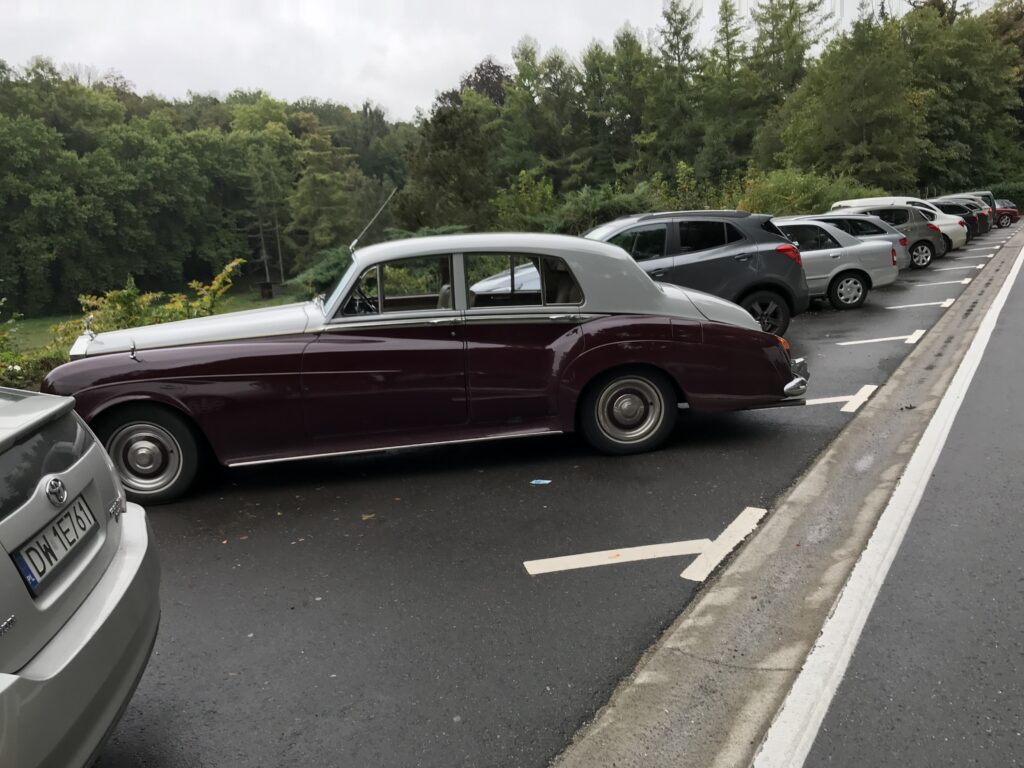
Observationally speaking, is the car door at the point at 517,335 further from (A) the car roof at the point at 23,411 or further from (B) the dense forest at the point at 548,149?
(B) the dense forest at the point at 548,149

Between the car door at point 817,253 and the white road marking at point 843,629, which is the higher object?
the car door at point 817,253

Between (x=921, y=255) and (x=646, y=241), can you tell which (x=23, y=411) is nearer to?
(x=646, y=241)

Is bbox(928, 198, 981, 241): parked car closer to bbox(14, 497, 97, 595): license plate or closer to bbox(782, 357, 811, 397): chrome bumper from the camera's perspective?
bbox(782, 357, 811, 397): chrome bumper

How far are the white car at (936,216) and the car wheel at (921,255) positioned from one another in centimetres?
114

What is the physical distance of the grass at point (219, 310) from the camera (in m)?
11.6

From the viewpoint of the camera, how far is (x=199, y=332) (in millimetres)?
5371

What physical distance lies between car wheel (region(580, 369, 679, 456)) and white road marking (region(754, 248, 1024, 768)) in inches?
64.8

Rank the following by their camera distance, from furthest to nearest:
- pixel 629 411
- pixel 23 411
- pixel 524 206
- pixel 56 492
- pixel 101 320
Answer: pixel 524 206 < pixel 101 320 < pixel 629 411 < pixel 23 411 < pixel 56 492

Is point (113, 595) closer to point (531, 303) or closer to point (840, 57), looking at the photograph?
point (531, 303)

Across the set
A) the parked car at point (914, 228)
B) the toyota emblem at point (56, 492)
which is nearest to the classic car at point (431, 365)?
the toyota emblem at point (56, 492)

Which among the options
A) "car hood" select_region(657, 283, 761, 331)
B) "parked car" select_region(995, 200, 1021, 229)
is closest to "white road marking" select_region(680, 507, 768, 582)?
"car hood" select_region(657, 283, 761, 331)

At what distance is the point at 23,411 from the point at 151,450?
2.87m

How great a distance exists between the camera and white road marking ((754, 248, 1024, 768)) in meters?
2.71

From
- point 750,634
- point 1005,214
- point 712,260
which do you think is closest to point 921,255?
point 712,260
